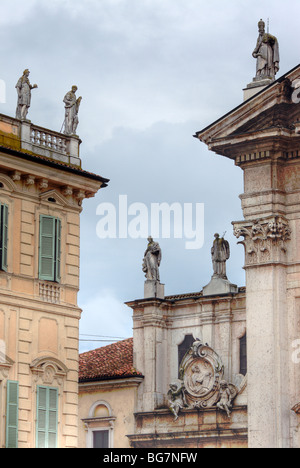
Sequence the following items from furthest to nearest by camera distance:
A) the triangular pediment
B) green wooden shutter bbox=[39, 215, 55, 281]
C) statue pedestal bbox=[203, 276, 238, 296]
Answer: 1. statue pedestal bbox=[203, 276, 238, 296]
2. green wooden shutter bbox=[39, 215, 55, 281]
3. the triangular pediment

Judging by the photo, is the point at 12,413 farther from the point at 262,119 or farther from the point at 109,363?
the point at 109,363

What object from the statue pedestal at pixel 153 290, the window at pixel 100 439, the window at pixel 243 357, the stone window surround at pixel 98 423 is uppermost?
the statue pedestal at pixel 153 290

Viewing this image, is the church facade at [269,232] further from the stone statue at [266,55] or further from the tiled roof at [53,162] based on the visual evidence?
the tiled roof at [53,162]

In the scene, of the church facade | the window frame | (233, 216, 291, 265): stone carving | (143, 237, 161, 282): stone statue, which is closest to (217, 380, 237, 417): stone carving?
(143, 237, 161, 282): stone statue

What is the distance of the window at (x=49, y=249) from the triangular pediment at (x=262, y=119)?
6.53 metres

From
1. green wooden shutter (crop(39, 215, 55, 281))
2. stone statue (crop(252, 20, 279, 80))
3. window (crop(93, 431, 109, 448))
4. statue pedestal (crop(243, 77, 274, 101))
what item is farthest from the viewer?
window (crop(93, 431, 109, 448))

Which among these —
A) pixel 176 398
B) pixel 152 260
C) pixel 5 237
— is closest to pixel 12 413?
pixel 5 237

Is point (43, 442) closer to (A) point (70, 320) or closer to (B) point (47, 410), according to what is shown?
(B) point (47, 410)

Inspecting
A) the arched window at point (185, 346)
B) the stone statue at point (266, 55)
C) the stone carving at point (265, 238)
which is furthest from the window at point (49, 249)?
the arched window at point (185, 346)

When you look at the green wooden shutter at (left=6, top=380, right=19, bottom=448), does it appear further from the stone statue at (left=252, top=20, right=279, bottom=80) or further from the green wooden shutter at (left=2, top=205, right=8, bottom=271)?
the stone statue at (left=252, top=20, right=279, bottom=80)

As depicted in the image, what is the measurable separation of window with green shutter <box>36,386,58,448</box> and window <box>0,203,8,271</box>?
3697 millimetres

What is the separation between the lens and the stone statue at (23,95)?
1430 inches

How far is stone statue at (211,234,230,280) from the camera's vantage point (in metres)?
48.8
